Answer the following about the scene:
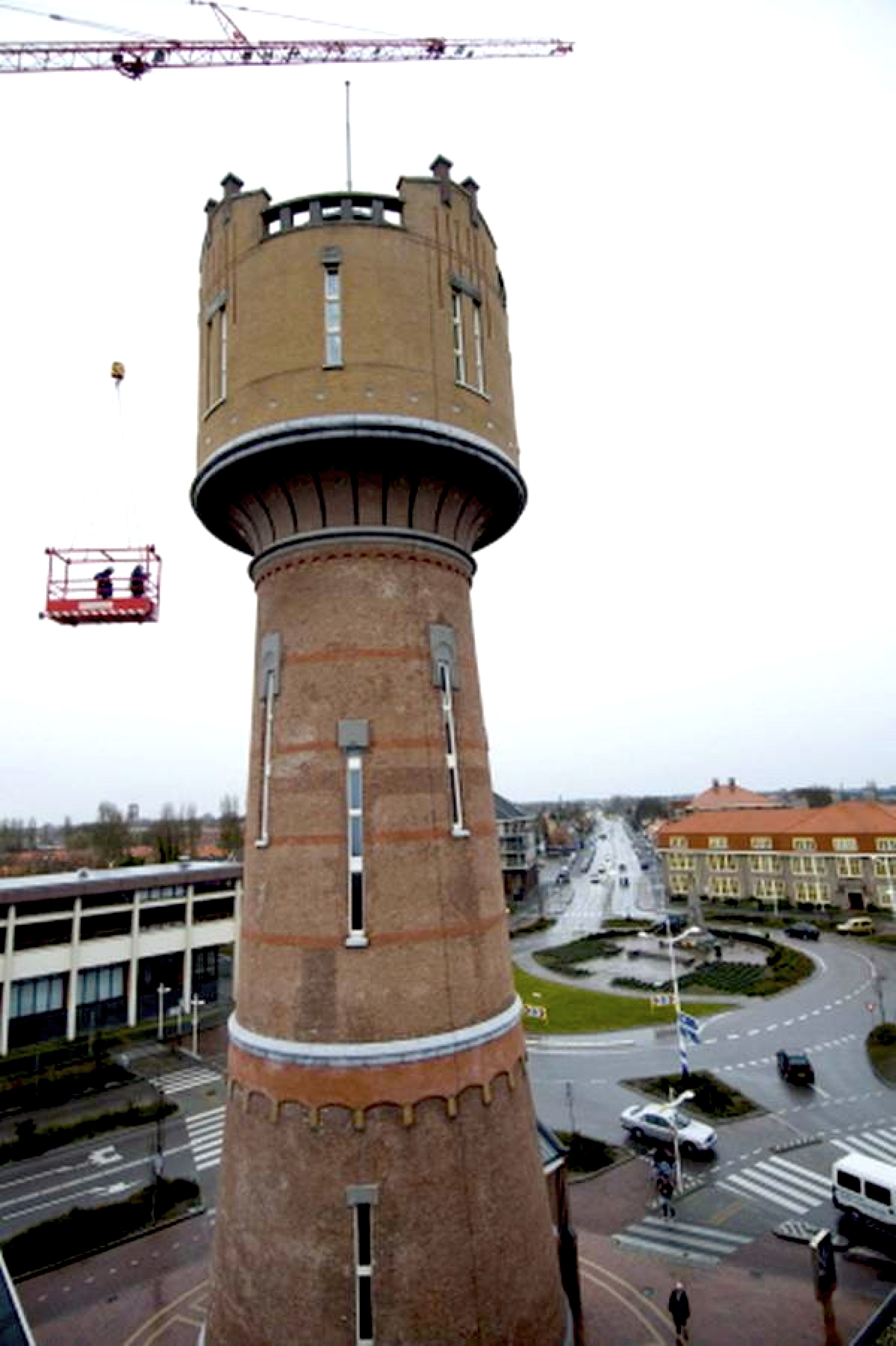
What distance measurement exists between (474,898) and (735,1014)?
1553 inches

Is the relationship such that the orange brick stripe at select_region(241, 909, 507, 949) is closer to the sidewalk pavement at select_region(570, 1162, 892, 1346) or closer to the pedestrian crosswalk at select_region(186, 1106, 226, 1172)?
the sidewalk pavement at select_region(570, 1162, 892, 1346)

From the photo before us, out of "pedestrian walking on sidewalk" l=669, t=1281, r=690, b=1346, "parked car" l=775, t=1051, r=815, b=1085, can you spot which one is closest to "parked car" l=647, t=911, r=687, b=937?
"parked car" l=775, t=1051, r=815, b=1085

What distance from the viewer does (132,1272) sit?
64.6 feet

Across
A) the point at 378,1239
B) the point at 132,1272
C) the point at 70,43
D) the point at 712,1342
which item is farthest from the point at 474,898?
the point at 70,43

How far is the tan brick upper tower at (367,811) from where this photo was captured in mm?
10602

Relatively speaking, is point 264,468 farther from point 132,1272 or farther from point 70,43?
point 70,43

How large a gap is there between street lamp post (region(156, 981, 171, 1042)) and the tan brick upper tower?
3559cm

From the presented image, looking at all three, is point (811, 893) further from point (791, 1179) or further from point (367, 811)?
point (367, 811)

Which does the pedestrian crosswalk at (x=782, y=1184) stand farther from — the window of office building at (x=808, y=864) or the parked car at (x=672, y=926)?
the window of office building at (x=808, y=864)

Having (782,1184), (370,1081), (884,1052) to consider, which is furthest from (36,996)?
(884,1052)

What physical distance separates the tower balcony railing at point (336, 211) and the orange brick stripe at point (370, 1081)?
12317mm

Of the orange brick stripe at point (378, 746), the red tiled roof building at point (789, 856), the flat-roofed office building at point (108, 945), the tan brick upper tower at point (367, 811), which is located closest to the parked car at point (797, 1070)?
the tan brick upper tower at point (367, 811)

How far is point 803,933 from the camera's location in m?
65.5

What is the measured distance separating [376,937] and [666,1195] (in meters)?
17.8
